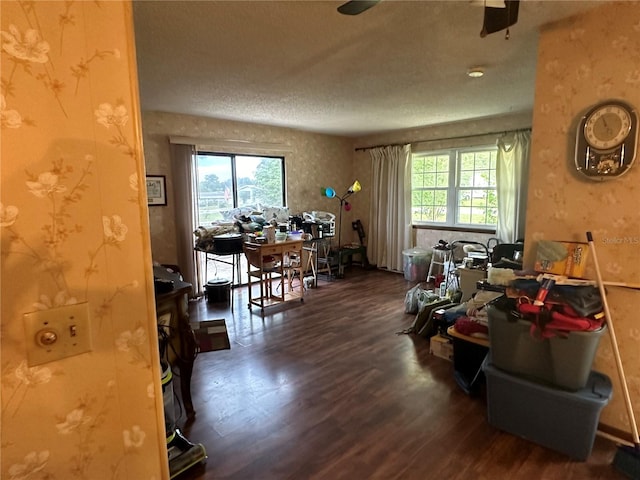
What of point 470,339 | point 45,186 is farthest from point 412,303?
point 45,186

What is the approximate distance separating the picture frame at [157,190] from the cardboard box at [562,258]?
159 inches

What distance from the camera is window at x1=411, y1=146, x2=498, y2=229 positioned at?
5.11 m

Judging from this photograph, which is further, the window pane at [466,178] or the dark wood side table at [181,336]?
the window pane at [466,178]

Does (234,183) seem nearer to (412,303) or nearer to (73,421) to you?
(412,303)

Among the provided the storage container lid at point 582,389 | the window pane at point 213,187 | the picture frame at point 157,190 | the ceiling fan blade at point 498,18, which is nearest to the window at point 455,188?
the window pane at point 213,187

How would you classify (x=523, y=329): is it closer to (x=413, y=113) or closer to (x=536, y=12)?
(x=536, y=12)

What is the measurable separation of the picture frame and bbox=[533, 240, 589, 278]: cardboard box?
4.04m

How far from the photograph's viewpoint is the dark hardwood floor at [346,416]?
1819 mm

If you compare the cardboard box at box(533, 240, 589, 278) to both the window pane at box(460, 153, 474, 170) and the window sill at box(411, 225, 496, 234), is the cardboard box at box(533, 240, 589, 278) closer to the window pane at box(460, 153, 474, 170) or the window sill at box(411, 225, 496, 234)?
the window sill at box(411, 225, 496, 234)

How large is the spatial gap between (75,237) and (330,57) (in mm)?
2288

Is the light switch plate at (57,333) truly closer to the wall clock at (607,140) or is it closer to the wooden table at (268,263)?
the wall clock at (607,140)

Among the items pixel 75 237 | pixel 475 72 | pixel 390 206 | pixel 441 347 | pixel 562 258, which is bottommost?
pixel 441 347

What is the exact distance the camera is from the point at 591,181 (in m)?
1.97

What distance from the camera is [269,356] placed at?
9.93 ft
